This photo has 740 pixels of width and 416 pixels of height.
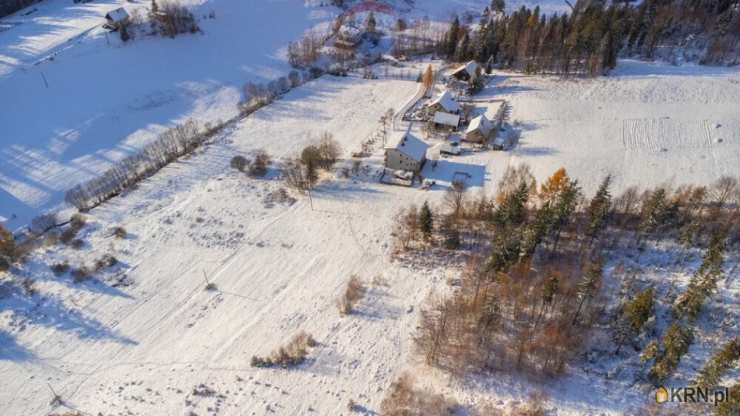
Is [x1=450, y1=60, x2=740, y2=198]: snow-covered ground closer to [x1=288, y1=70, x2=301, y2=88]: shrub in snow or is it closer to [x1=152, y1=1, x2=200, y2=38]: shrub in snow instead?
[x1=288, y1=70, x2=301, y2=88]: shrub in snow

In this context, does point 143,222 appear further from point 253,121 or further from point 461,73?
point 461,73

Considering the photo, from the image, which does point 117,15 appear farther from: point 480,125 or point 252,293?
point 252,293

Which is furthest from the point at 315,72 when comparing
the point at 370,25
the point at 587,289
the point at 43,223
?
the point at 587,289

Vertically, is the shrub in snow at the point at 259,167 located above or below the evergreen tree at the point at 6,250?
above

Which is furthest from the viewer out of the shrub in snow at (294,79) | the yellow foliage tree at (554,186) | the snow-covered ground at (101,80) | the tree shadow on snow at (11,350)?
the shrub in snow at (294,79)

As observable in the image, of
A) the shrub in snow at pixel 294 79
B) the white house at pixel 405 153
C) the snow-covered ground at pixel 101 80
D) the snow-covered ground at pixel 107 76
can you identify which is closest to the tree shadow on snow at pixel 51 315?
the snow-covered ground at pixel 107 76

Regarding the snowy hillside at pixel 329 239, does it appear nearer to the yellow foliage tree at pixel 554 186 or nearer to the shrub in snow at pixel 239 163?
the yellow foliage tree at pixel 554 186

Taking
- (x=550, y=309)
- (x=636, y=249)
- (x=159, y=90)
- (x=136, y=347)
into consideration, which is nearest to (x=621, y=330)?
(x=550, y=309)
